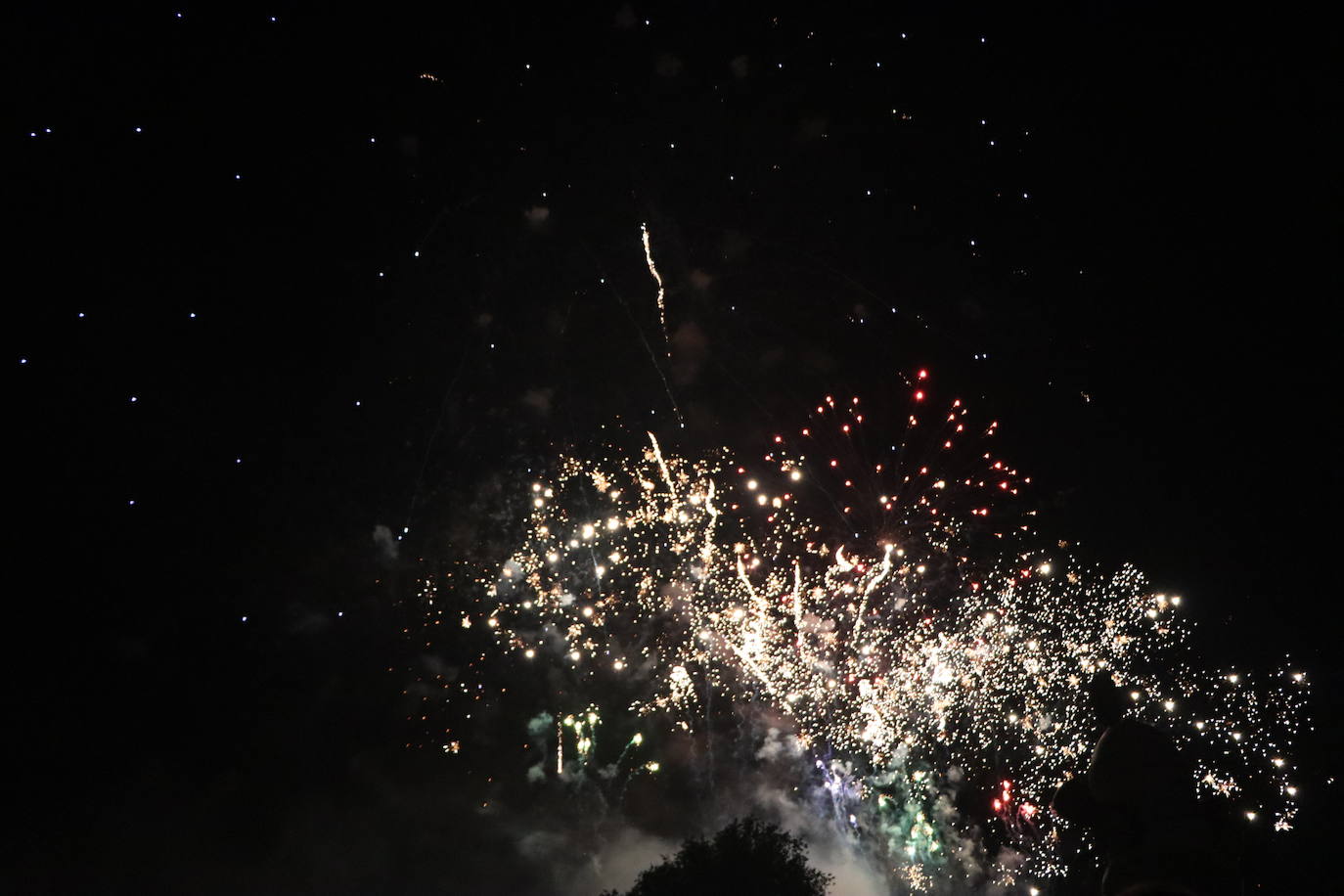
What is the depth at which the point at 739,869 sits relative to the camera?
25.5 metres

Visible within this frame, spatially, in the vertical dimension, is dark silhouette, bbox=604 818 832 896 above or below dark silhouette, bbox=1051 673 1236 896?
above

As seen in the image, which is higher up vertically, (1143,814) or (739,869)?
(739,869)

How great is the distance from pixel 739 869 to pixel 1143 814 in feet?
85.1

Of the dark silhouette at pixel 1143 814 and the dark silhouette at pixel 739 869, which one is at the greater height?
the dark silhouette at pixel 739 869

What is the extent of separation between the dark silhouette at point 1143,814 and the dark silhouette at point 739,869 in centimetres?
2533

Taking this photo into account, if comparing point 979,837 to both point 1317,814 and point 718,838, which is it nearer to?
point 718,838

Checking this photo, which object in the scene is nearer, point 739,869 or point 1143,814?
point 1143,814

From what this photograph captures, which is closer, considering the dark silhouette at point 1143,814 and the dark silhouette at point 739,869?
the dark silhouette at point 1143,814

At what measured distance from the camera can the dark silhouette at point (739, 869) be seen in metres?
25.1

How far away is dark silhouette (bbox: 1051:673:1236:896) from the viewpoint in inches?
109

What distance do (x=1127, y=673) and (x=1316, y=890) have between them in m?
5.63

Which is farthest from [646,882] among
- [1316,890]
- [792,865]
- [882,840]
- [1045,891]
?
[882,840]

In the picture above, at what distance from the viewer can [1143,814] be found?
2.90m

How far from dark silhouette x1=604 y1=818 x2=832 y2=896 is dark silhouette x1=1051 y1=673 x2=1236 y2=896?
83.1 ft
